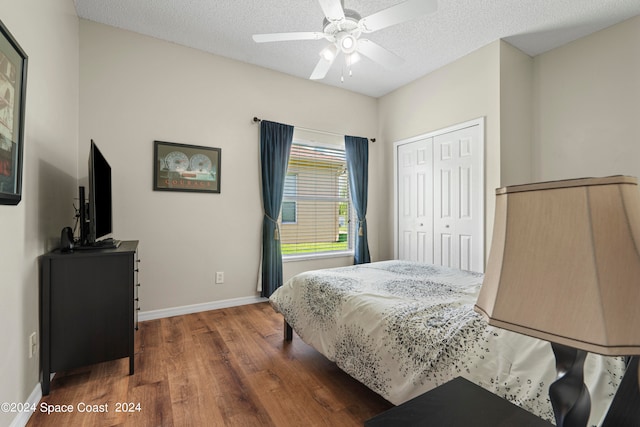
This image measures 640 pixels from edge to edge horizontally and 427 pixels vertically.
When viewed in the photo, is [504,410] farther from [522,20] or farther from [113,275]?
[522,20]

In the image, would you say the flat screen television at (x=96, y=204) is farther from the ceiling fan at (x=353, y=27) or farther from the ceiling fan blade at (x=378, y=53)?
the ceiling fan blade at (x=378, y=53)

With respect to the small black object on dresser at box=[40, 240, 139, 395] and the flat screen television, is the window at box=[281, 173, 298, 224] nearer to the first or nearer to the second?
the flat screen television

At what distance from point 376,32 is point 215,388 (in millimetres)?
3303

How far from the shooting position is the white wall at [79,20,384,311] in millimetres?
2922

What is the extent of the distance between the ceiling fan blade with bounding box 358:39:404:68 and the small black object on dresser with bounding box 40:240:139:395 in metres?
2.24

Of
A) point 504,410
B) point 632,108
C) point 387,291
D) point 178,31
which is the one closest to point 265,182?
point 178,31

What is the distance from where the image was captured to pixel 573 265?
53 centimetres

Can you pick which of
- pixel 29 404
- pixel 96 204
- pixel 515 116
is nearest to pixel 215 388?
pixel 29 404

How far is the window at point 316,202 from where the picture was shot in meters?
4.00

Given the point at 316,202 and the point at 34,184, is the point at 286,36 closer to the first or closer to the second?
the point at 34,184

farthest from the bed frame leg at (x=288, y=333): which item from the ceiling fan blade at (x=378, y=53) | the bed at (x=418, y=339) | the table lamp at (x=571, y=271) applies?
the ceiling fan blade at (x=378, y=53)

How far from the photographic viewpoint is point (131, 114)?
9.88 ft

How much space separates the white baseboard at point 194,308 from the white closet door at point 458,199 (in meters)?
2.34

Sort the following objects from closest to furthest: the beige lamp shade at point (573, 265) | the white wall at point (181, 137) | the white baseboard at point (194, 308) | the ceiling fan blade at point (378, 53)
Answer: the beige lamp shade at point (573, 265)
the ceiling fan blade at point (378, 53)
the white wall at point (181, 137)
the white baseboard at point (194, 308)
